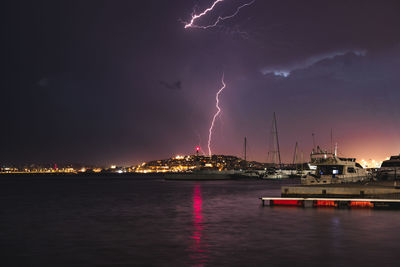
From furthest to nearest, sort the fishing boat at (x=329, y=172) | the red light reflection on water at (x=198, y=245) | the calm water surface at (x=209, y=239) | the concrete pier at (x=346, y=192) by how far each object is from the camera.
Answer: the fishing boat at (x=329, y=172) < the concrete pier at (x=346, y=192) < the calm water surface at (x=209, y=239) < the red light reflection on water at (x=198, y=245)

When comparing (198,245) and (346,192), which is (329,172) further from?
(198,245)

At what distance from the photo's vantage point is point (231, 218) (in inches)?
1481

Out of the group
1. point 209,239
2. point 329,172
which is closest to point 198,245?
point 209,239

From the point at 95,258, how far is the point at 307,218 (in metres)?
19.1

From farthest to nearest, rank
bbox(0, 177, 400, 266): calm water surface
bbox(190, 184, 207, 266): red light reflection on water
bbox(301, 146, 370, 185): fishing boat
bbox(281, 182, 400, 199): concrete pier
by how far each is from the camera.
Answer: bbox(301, 146, 370, 185): fishing boat, bbox(281, 182, 400, 199): concrete pier, bbox(0, 177, 400, 266): calm water surface, bbox(190, 184, 207, 266): red light reflection on water

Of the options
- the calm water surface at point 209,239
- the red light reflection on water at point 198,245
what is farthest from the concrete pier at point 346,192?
the red light reflection on water at point 198,245

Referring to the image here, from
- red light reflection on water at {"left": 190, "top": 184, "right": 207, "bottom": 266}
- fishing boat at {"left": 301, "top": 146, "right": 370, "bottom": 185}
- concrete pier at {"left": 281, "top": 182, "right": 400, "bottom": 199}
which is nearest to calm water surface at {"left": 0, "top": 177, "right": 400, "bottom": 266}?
red light reflection on water at {"left": 190, "top": 184, "right": 207, "bottom": 266}

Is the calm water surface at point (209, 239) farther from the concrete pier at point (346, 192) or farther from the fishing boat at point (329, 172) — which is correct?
the fishing boat at point (329, 172)

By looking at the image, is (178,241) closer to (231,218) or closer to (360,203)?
(231,218)

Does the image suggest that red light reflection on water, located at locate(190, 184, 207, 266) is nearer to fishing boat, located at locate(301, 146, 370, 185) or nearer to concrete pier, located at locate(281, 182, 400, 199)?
concrete pier, located at locate(281, 182, 400, 199)

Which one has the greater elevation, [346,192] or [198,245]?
[346,192]

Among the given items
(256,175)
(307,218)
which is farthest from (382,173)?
(256,175)

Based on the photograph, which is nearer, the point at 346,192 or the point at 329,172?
the point at 346,192

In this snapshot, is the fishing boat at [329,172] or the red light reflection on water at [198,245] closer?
the red light reflection on water at [198,245]
